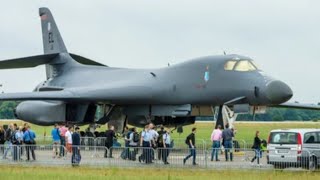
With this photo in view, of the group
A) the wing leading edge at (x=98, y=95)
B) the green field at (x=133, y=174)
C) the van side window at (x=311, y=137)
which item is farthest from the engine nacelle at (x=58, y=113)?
the van side window at (x=311, y=137)

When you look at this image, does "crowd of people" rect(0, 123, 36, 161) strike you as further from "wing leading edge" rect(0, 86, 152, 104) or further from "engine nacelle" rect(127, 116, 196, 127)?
"engine nacelle" rect(127, 116, 196, 127)

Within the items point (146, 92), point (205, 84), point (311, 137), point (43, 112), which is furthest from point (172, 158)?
point (43, 112)

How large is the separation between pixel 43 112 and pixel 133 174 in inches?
727

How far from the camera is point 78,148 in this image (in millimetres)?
25172

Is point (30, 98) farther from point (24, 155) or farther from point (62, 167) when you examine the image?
point (62, 167)

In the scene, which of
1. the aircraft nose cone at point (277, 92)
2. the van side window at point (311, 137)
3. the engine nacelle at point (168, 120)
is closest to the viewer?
the van side window at point (311, 137)

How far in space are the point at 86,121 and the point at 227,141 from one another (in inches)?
436

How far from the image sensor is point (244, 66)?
3319 cm

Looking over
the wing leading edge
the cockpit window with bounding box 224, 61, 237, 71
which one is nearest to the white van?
the cockpit window with bounding box 224, 61, 237, 71

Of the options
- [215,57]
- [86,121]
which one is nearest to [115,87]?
[86,121]

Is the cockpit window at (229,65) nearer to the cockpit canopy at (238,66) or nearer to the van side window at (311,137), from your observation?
the cockpit canopy at (238,66)

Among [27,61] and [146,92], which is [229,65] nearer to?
[146,92]

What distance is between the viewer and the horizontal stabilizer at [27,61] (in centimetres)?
4103

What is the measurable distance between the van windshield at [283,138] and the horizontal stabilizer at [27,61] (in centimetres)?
1976
